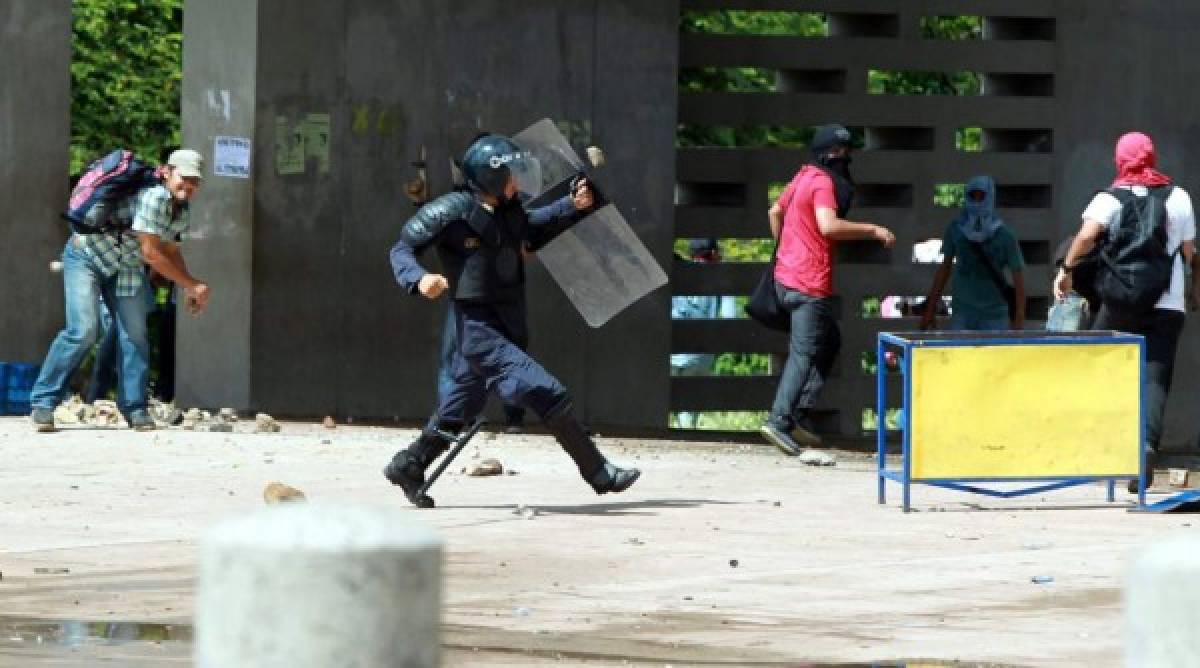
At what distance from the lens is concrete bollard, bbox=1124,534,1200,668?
5.14m

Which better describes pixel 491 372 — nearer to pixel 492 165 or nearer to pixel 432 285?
pixel 432 285

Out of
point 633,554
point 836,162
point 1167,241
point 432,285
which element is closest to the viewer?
point 633,554

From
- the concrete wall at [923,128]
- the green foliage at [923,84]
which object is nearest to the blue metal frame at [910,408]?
the concrete wall at [923,128]

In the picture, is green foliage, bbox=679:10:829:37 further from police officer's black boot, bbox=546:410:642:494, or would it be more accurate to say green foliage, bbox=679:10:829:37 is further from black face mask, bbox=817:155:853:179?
police officer's black boot, bbox=546:410:642:494

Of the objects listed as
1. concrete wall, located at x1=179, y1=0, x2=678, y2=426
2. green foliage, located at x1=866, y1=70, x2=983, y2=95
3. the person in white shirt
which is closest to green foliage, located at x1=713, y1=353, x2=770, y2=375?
green foliage, located at x1=866, y1=70, x2=983, y2=95

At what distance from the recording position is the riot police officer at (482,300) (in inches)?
483

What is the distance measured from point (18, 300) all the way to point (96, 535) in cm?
696

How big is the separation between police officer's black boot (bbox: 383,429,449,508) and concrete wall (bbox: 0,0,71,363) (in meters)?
6.13

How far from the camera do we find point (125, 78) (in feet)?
95.1

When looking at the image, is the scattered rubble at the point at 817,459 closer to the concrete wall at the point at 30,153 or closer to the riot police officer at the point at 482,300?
the riot police officer at the point at 482,300

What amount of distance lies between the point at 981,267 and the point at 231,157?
4565mm

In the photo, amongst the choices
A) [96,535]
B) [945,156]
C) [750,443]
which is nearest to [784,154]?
[945,156]

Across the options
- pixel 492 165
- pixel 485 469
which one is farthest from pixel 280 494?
pixel 485 469

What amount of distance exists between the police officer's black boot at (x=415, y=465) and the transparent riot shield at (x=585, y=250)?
68.2 inches
